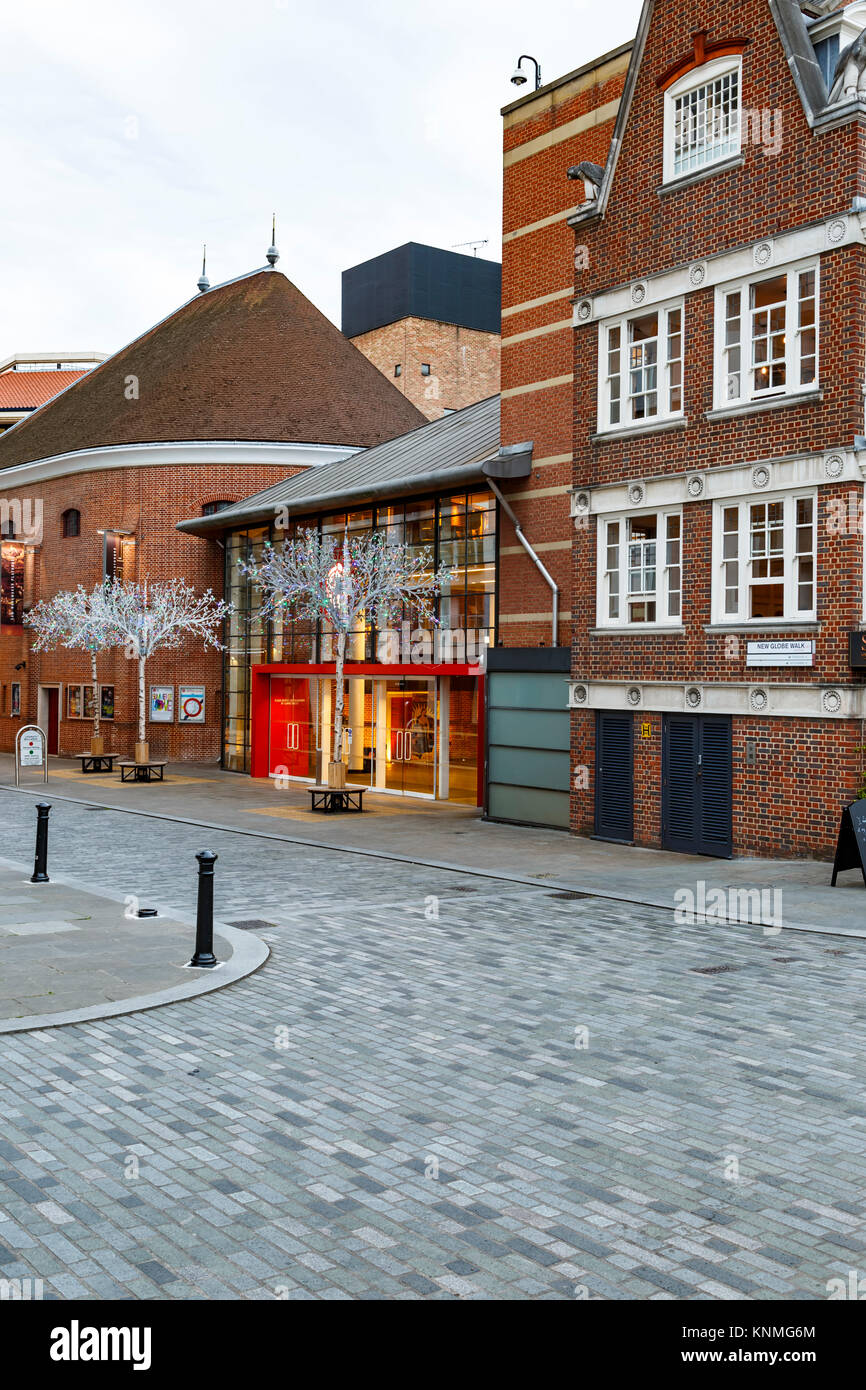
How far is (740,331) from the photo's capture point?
17062 mm

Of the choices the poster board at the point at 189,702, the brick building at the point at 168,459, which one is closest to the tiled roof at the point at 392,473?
the brick building at the point at 168,459

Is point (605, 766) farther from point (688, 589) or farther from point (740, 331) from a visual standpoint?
point (740, 331)

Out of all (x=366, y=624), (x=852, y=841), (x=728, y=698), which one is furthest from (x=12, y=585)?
(x=852, y=841)

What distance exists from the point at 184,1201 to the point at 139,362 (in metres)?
41.3

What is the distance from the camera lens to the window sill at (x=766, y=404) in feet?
51.7

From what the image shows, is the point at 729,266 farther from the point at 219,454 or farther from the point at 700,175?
the point at 219,454

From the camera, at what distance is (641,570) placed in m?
18.8

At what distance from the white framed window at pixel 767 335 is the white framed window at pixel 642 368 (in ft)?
3.09

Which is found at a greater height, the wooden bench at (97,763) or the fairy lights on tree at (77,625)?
the fairy lights on tree at (77,625)

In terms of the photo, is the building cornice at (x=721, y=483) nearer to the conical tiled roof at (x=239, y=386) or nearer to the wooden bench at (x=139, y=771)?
the wooden bench at (x=139, y=771)

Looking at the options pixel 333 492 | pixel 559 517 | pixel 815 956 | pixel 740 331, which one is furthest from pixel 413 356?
pixel 815 956

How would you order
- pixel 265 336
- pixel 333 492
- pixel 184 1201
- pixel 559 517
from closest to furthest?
pixel 184 1201 → pixel 559 517 → pixel 333 492 → pixel 265 336

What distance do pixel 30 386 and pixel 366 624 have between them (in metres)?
35.4

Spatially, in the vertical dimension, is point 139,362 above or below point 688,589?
above
